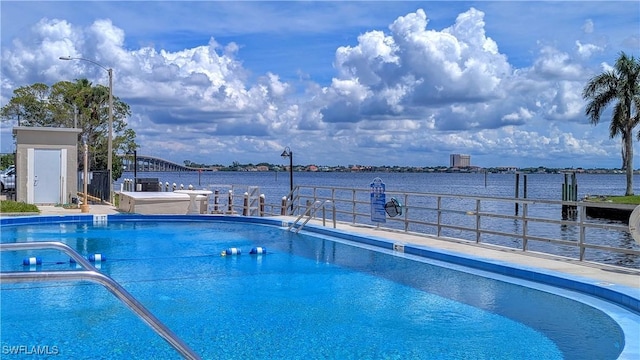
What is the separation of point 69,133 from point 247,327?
18.1m

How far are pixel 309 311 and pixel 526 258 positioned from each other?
4383mm

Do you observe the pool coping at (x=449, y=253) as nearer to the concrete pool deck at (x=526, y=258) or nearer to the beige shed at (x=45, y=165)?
the concrete pool deck at (x=526, y=258)

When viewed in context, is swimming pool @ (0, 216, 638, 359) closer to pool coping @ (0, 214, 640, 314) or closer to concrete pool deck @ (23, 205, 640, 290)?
pool coping @ (0, 214, 640, 314)

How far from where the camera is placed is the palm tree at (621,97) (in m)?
39.8

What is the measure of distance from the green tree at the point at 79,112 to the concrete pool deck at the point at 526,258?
2958cm

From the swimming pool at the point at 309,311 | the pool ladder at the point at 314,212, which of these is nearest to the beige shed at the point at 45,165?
the pool ladder at the point at 314,212

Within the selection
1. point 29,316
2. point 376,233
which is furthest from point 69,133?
point 29,316

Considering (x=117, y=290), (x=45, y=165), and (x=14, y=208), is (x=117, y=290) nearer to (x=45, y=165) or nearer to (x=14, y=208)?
(x=14, y=208)

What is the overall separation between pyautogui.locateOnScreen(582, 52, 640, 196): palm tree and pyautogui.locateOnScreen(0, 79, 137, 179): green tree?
2956 cm

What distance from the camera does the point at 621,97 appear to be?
130 ft

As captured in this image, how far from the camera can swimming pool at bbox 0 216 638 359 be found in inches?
265

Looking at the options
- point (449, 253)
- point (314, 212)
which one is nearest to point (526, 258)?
point (449, 253)

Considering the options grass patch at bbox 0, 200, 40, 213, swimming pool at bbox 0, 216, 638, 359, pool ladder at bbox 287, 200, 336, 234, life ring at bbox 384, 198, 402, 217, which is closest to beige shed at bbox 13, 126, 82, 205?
grass patch at bbox 0, 200, 40, 213

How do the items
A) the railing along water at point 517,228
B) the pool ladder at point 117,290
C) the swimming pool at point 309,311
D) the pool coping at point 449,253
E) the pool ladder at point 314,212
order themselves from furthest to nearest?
the pool ladder at point 314,212
the railing along water at point 517,228
the pool coping at point 449,253
the swimming pool at point 309,311
the pool ladder at point 117,290
